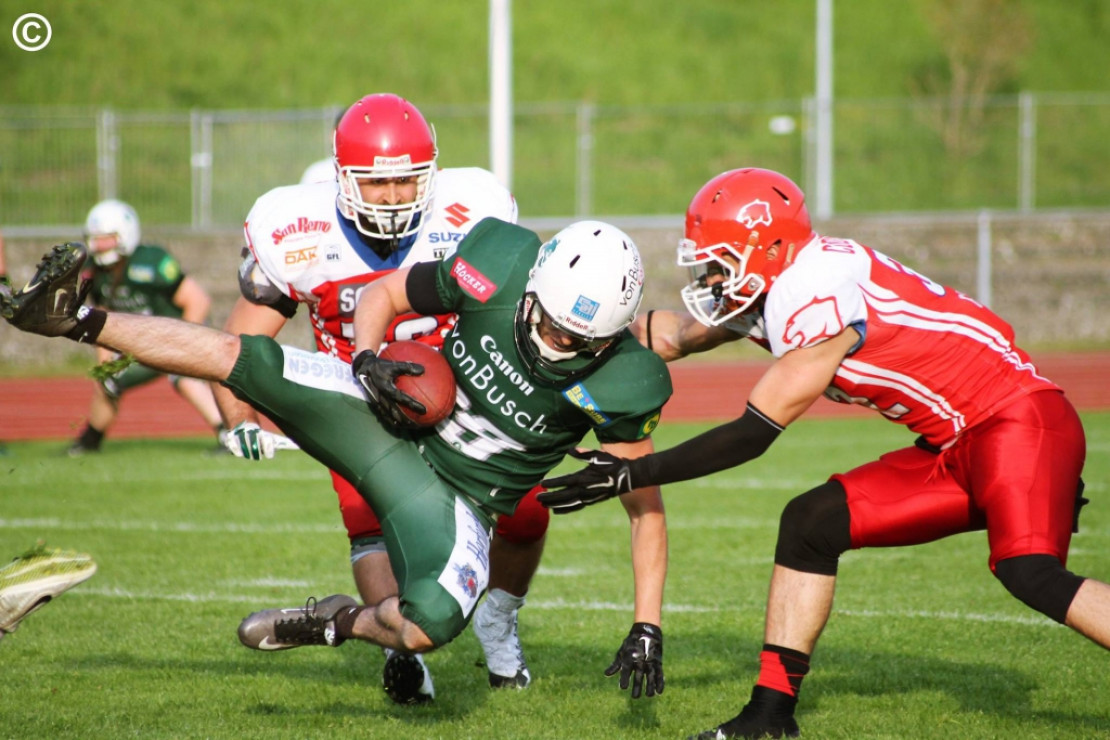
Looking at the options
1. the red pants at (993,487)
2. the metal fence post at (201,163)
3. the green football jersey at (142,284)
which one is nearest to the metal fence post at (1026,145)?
the metal fence post at (201,163)

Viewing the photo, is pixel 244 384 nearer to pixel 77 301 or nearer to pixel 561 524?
pixel 77 301

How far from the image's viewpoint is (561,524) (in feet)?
24.6

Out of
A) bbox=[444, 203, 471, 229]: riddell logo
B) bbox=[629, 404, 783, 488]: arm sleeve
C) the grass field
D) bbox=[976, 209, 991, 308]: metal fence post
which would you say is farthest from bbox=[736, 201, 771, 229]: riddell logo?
bbox=[976, 209, 991, 308]: metal fence post

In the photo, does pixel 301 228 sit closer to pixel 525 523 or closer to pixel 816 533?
pixel 525 523

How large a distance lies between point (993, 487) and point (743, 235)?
1025 mm

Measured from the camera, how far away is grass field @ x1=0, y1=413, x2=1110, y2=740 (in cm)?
406

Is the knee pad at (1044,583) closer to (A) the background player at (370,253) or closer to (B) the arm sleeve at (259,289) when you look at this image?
(A) the background player at (370,253)

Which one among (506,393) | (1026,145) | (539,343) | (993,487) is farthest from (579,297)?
(1026,145)

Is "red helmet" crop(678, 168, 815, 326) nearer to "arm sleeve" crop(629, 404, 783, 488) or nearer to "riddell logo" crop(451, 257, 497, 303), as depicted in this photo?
"arm sleeve" crop(629, 404, 783, 488)

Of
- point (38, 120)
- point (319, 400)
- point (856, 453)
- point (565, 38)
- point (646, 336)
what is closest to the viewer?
point (319, 400)

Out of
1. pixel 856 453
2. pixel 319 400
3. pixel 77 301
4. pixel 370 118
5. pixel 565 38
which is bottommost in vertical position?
pixel 856 453

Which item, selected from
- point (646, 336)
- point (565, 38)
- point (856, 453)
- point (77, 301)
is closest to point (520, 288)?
point (646, 336)

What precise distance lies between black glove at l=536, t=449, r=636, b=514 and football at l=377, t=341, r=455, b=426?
41cm

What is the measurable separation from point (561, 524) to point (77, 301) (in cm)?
422
